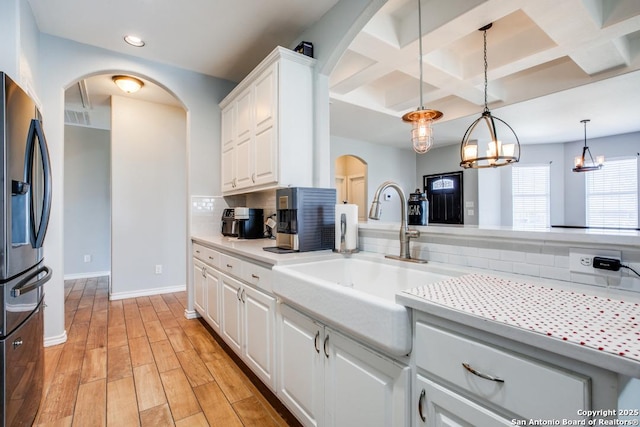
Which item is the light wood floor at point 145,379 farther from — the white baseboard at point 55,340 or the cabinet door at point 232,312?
the cabinet door at point 232,312

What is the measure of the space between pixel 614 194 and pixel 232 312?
766 cm

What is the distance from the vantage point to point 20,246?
140cm

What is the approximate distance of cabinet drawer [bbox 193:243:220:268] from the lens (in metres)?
2.49

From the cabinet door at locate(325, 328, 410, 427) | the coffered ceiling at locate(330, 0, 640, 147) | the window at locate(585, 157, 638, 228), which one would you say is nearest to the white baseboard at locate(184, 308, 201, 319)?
the cabinet door at locate(325, 328, 410, 427)

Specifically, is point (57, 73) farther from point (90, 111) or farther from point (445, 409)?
point (445, 409)

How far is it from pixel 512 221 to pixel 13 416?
785cm

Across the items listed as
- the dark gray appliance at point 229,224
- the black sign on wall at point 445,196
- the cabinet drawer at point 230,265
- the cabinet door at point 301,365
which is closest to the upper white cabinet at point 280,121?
the dark gray appliance at point 229,224

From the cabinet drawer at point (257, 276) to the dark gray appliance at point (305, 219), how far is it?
30 centimetres

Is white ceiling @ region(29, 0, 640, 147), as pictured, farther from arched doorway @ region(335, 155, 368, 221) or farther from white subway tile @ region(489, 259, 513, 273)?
arched doorway @ region(335, 155, 368, 221)

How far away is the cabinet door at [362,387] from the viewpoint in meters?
0.96

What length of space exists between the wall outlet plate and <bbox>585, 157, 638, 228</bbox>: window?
21.2 ft

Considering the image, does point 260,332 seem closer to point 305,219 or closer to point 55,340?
point 305,219

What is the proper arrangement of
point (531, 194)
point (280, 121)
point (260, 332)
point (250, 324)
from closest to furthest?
point (260, 332) → point (250, 324) → point (280, 121) → point (531, 194)

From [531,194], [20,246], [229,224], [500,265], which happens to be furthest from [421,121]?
[531,194]
